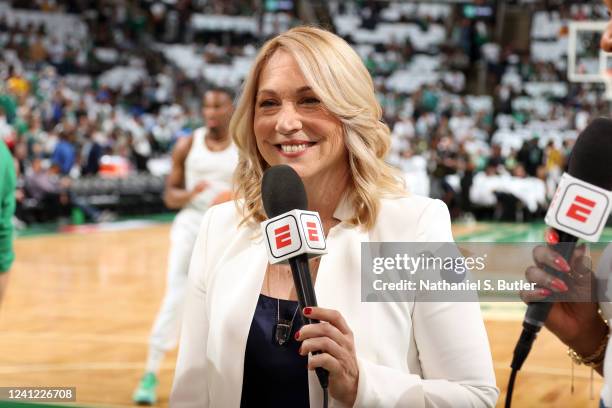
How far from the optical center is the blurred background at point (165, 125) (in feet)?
19.6

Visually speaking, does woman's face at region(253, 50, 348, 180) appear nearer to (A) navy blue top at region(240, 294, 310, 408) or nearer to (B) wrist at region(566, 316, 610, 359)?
(A) navy blue top at region(240, 294, 310, 408)

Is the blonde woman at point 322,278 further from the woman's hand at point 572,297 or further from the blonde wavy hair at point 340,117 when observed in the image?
the woman's hand at point 572,297

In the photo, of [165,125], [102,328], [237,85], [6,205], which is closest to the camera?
[6,205]

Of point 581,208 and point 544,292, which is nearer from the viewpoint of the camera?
point 581,208

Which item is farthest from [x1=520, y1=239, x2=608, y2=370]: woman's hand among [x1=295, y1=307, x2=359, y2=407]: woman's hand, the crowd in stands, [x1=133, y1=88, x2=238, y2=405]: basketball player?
the crowd in stands

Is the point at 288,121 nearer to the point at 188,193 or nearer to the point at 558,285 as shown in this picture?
the point at 558,285

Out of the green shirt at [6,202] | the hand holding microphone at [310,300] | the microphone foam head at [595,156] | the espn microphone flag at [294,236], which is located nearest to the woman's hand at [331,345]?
the hand holding microphone at [310,300]

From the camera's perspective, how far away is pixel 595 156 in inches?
55.2

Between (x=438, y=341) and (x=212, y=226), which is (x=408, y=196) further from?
(x=212, y=226)

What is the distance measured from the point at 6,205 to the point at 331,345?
1.57 metres

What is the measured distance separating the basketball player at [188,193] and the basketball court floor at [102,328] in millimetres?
301

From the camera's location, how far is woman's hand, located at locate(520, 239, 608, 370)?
144 cm

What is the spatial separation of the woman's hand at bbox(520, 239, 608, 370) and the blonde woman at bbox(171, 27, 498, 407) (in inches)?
6.2

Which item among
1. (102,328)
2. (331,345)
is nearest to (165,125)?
(102,328)
